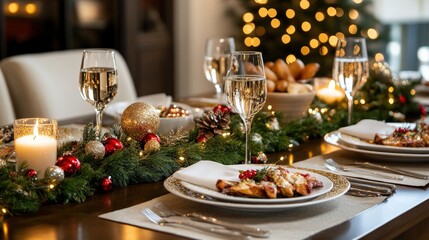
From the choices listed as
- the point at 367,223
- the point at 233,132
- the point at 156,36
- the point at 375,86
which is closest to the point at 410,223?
the point at 367,223

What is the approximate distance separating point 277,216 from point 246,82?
32cm

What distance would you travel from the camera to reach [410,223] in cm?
131

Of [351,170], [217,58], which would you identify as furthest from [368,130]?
[217,58]

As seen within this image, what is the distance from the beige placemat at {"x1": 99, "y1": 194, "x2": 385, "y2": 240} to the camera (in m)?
1.16

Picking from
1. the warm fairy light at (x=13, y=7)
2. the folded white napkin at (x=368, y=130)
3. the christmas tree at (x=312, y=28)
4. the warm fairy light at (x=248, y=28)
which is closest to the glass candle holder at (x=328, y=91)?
the folded white napkin at (x=368, y=130)

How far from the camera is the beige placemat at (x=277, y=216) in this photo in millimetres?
1156

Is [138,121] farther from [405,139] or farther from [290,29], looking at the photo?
[290,29]

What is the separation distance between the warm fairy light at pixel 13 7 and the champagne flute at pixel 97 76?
271cm

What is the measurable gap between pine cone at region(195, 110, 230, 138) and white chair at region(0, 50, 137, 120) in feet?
3.10

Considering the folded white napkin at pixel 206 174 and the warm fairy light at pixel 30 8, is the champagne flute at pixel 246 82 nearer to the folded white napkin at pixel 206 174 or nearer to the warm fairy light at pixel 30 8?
the folded white napkin at pixel 206 174

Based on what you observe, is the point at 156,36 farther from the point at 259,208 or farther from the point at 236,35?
the point at 259,208

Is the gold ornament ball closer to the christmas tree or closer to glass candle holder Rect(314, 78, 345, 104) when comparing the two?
glass candle holder Rect(314, 78, 345, 104)

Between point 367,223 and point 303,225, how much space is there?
0.35 ft

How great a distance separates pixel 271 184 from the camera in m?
1.25
